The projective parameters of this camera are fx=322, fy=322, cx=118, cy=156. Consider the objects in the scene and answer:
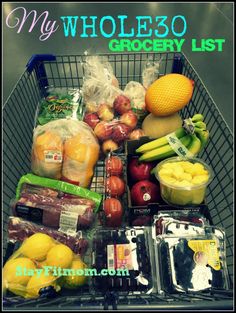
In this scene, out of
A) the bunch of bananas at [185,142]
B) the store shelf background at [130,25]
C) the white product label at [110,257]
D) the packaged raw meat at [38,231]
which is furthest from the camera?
the store shelf background at [130,25]

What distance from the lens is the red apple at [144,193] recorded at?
45.6 inches

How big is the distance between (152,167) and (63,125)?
1.41 feet

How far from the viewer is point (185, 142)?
123 cm

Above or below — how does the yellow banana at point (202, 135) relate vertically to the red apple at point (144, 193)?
above

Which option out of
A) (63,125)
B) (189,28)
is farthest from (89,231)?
(189,28)

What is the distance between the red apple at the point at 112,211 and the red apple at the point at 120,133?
0.33 m

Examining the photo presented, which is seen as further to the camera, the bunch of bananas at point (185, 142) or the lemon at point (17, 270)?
the bunch of bananas at point (185, 142)

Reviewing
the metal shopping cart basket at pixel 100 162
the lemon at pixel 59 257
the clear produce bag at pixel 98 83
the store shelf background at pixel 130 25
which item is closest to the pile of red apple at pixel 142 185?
the metal shopping cart basket at pixel 100 162

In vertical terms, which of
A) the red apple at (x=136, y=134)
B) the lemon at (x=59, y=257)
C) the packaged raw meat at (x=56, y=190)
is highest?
the red apple at (x=136, y=134)

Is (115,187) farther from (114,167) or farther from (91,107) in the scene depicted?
(91,107)

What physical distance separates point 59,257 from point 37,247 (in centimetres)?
8

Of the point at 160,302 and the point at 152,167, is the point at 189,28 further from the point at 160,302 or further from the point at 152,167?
the point at 160,302

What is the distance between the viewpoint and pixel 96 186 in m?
1.40

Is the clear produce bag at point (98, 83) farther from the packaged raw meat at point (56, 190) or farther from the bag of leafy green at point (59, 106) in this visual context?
the packaged raw meat at point (56, 190)
